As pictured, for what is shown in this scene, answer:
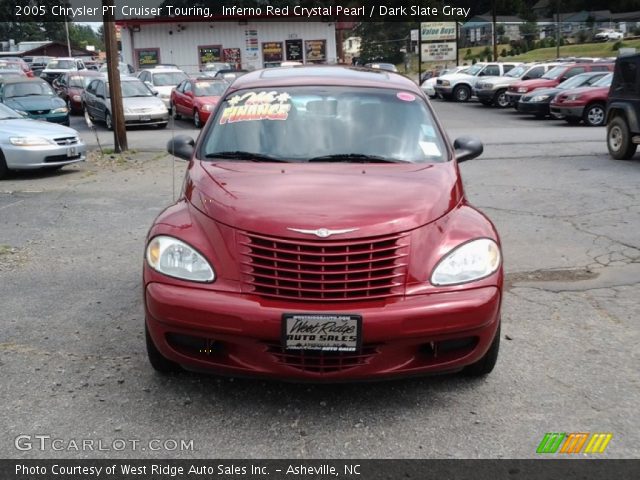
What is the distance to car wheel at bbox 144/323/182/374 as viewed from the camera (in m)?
4.01

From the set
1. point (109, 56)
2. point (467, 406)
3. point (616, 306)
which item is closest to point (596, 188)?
point (616, 306)

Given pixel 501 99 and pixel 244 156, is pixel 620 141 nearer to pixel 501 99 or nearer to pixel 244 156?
pixel 244 156

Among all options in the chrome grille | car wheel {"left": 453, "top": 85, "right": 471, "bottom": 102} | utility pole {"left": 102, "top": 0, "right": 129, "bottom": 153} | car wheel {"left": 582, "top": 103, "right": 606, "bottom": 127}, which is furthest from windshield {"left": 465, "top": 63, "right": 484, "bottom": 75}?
the chrome grille

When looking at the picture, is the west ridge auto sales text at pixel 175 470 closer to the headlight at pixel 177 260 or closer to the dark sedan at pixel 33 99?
the headlight at pixel 177 260

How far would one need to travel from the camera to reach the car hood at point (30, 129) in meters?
12.2

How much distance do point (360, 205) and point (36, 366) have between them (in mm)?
2247

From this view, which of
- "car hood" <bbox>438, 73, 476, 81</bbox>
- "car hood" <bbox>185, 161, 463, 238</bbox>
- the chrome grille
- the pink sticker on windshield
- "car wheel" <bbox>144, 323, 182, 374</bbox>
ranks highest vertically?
the pink sticker on windshield

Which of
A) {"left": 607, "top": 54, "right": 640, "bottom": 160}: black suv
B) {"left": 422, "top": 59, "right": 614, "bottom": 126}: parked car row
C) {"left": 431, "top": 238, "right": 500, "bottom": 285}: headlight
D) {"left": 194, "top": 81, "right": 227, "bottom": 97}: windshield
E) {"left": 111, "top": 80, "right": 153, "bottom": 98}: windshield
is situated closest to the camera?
{"left": 431, "top": 238, "right": 500, "bottom": 285}: headlight

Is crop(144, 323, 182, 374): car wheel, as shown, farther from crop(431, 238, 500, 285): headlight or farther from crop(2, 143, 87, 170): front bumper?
crop(2, 143, 87, 170): front bumper

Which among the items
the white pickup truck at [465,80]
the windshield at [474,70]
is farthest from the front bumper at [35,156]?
the windshield at [474,70]

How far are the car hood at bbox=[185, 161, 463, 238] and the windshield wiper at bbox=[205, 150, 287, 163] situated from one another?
9cm

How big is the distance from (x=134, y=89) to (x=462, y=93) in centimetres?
1641

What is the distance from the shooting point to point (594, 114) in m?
20.0

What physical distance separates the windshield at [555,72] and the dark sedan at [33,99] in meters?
16.5
